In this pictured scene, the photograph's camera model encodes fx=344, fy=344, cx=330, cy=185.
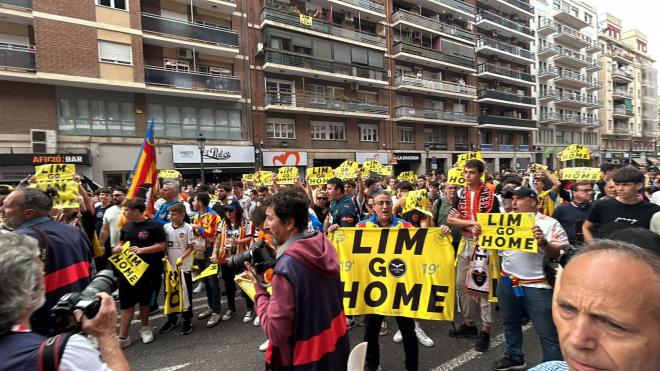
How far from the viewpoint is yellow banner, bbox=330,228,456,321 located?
3502 mm

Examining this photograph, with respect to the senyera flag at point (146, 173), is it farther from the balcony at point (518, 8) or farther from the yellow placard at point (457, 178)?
the balcony at point (518, 8)

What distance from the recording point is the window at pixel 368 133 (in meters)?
28.7

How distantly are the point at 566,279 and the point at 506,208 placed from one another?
3.62 metres

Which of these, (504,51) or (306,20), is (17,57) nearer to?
(306,20)

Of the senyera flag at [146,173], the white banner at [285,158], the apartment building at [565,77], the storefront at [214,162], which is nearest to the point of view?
the senyera flag at [146,173]

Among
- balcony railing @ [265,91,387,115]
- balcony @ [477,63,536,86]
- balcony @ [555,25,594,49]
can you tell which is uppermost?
balcony @ [555,25,594,49]

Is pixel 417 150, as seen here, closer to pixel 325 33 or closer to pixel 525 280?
pixel 325 33

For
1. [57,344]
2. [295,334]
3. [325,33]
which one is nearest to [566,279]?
[295,334]

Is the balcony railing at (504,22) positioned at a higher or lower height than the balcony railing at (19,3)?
higher

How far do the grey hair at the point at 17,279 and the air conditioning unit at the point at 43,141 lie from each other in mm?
19609

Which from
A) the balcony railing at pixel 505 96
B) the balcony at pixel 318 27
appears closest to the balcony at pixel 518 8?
the balcony railing at pixel 505 96

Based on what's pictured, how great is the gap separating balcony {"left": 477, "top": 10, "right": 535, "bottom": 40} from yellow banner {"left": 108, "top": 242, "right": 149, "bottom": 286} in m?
40.4

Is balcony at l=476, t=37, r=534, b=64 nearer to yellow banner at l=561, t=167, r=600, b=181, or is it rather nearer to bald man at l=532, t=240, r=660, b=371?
yellow banner at l=561, t=167, r=600, b=181

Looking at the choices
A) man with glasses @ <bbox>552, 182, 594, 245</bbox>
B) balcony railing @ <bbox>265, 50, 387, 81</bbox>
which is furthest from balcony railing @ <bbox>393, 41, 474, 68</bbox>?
man with glasses @ <bbox>552, 182, 594, 245</bbox>
